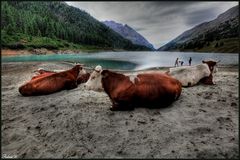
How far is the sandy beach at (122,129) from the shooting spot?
595cm

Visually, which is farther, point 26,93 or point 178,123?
point 26,93

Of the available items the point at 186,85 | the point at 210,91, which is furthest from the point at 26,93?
the point at 210,91

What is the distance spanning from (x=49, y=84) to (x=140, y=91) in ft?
19.9

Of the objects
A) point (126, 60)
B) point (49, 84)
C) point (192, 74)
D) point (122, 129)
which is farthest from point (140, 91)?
point (126, 60)

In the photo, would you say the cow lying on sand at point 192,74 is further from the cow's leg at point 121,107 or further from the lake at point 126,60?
the lake at point 126,60

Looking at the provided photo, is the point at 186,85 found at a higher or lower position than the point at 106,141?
higher

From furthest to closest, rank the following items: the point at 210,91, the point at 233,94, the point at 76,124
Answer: the point at 210,91 → the point at 233,94 → the point at 76,124

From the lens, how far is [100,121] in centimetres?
802

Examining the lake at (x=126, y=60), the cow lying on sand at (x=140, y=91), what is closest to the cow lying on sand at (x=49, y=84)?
the cow lying on sand at (x=140, y=91)

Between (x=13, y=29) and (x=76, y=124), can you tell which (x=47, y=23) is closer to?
(x=13, y=29)

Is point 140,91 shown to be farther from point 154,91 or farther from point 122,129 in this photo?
point 122,129

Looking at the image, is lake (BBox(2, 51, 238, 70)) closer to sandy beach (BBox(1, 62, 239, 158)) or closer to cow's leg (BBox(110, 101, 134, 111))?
sandy beach (BBox(1, 62, 239, 158))

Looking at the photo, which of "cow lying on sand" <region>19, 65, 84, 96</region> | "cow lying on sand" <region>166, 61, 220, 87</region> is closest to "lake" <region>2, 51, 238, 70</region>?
"cow lying on sand" <region>19, 65, 84, 96</region>

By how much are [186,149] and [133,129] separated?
185cm
